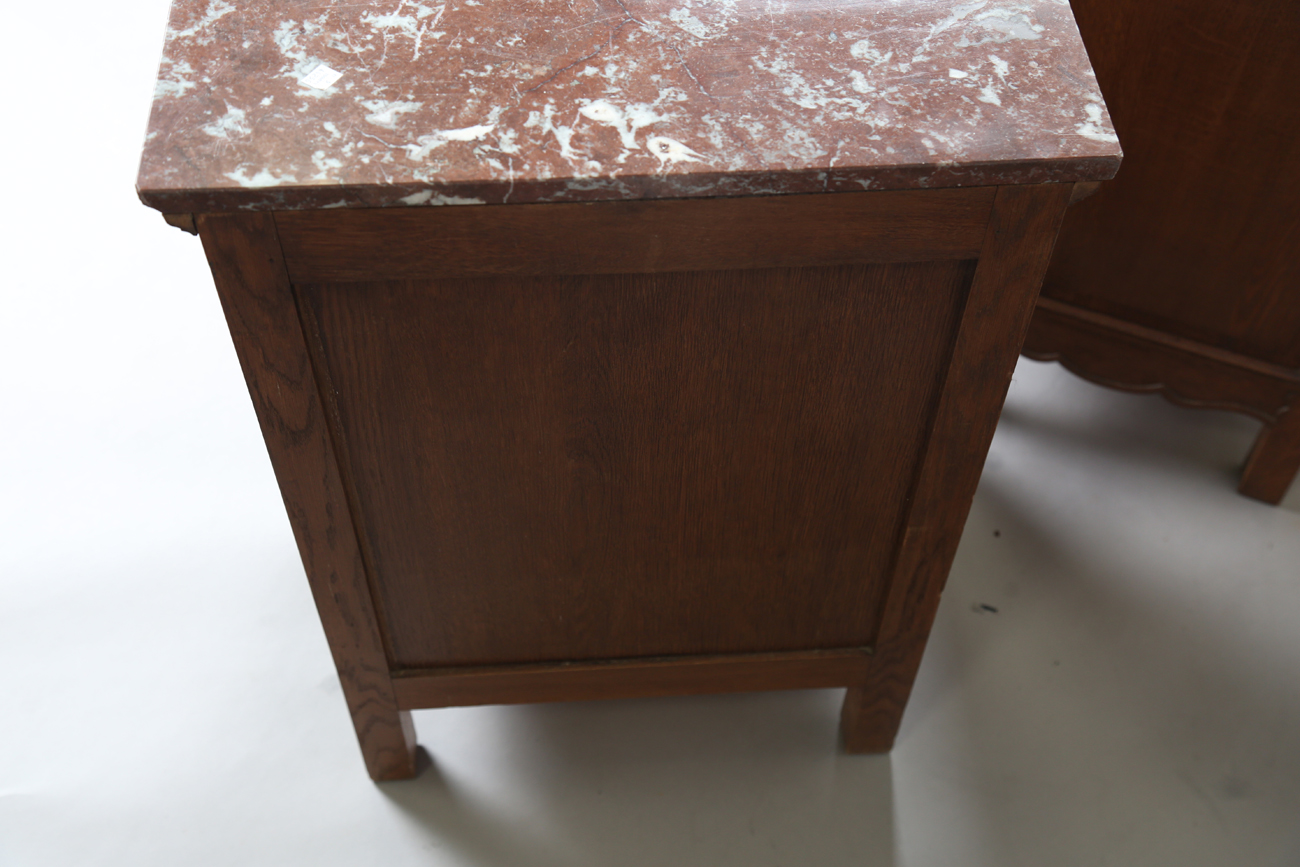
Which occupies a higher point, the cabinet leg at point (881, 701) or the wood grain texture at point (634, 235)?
the wood grain texture at point (634, 235)

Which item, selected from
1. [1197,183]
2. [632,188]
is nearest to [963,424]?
[632,188]

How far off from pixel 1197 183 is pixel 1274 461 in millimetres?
551

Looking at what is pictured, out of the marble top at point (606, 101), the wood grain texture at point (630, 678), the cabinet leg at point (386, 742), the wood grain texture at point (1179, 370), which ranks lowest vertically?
the cabinet leg at point (386, 742)

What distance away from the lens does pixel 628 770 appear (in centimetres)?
150

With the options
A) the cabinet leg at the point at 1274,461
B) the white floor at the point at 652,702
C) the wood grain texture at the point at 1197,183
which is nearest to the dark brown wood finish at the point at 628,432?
the white floor at the point at 652,702

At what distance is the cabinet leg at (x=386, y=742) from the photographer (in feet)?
4.52

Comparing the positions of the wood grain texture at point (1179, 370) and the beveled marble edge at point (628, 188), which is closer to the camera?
the beveled marble edge at point (628, 188)

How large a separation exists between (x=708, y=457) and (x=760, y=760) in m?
0.59

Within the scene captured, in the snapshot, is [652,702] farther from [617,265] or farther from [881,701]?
[617,265]

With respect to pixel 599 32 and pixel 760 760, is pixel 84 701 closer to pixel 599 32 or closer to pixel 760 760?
pixel 760 760

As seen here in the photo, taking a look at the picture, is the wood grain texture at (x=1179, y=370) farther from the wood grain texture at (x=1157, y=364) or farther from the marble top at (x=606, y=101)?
the marble top at (x=606, y=101)

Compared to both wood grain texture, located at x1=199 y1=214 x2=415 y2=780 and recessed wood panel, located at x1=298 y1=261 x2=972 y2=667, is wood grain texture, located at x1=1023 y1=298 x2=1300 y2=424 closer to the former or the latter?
recessed wood panel, located at x1=298 y1=261 x2=972 y2=667

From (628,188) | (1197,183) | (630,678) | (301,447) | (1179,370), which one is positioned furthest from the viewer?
(1179,370)

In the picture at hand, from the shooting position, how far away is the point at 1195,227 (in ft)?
5.04
